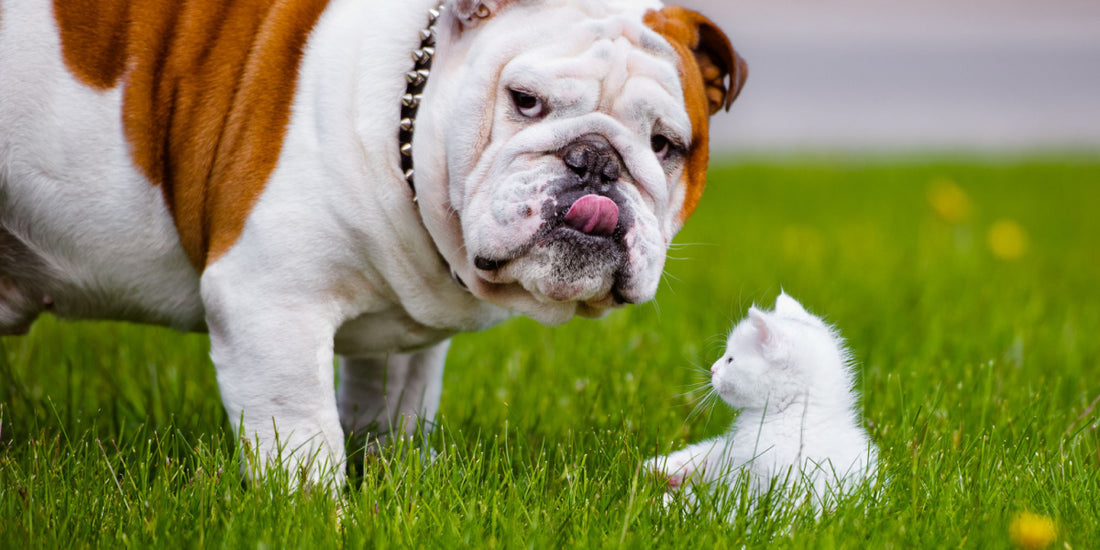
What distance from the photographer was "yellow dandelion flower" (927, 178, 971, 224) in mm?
5908

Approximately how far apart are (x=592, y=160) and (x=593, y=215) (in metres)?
0.13

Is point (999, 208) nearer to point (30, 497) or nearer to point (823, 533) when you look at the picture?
point (823, 533)

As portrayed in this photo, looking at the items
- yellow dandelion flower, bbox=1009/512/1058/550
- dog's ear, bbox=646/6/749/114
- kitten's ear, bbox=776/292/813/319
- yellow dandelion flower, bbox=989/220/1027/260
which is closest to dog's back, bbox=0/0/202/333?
dog's ear, bbox=646/6/749/114

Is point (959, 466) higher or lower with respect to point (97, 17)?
lower

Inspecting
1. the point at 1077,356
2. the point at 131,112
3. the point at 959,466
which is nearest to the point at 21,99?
the point at 131,112

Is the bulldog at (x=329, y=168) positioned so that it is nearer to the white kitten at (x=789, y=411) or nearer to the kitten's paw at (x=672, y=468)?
the white kitten at (x=789, y=411)

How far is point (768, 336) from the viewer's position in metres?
2.55

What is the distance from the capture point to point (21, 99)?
2.65 m

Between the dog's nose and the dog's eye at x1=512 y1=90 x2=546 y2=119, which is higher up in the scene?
the dog's eye at x1=512 y1=90 x2=546 y2=119

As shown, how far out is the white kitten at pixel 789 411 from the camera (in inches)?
99.5

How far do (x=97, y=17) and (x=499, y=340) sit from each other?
210 cm

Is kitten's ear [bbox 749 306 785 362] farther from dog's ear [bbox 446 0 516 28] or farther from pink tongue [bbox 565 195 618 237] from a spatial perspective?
dog's ear [bbox 446 0 516 28]

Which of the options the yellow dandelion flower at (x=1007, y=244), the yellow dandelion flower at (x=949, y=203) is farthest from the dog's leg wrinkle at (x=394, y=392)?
the yellow dandelion flower at (x=1007, y=244)

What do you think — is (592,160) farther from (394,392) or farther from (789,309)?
(394,392)
